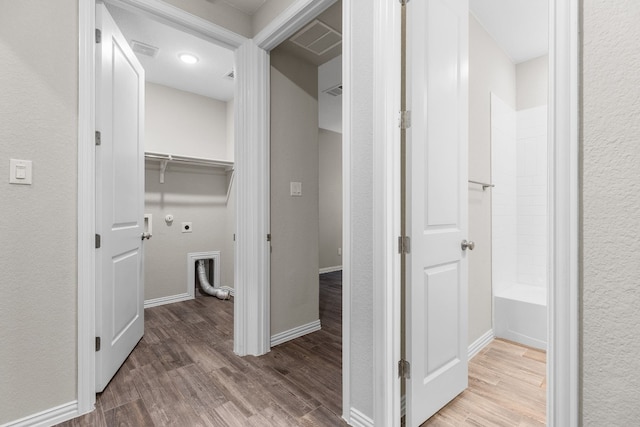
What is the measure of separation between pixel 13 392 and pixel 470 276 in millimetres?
2698

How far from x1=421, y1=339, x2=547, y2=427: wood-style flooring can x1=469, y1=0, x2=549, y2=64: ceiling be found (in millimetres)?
2583

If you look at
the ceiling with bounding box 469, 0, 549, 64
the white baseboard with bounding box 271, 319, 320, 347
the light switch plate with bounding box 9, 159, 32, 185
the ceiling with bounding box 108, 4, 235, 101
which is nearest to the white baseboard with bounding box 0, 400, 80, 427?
the light switch plate with bounding box 9, 159, 32, 185

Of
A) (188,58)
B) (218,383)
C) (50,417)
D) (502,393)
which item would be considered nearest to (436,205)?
(502,393)

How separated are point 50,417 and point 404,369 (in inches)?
69.3

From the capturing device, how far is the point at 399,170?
1.39 m

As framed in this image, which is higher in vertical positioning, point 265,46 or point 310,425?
point 265,46

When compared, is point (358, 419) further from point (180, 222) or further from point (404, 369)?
point (180, 222)

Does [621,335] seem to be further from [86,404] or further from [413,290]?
[86,404]

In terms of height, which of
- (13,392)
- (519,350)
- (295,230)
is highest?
(295,230)

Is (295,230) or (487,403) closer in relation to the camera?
(487,403)

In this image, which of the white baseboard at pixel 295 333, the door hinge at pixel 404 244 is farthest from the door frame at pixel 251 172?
the door hinge at pixel 404 244

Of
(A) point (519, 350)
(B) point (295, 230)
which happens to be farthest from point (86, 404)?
(A) point (519, 350)

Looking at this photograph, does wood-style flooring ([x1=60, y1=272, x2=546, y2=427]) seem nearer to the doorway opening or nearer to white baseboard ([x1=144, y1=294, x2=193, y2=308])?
the doorway opening

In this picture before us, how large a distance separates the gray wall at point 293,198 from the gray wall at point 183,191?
162cm
